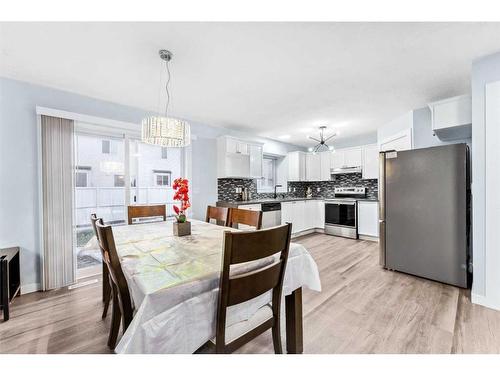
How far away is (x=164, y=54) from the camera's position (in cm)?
181

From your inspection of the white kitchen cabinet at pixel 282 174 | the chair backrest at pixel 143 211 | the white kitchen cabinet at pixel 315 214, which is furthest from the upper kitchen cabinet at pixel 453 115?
the chair backrest at pixel 143 211

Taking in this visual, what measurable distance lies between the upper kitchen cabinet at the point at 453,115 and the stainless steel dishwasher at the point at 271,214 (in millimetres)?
2680

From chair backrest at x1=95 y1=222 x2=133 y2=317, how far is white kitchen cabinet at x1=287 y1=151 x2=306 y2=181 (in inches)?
182

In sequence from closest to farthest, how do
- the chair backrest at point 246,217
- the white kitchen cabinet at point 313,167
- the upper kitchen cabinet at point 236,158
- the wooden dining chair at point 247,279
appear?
the wooden dining chair at point 247,279
the chair backrest at point 246,217
the upper kitchen cabinet at point 236,158
the white kitchen cabinet at point 313,167

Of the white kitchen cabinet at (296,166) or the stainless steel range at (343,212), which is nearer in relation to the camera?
the stainless steel range at (343,212)

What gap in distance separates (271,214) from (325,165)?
2084mm

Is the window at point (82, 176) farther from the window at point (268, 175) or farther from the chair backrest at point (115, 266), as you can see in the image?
the window at point (268, 175)

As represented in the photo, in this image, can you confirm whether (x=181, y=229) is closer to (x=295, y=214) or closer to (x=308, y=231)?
(x=295, y=214)

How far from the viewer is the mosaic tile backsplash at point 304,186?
14.1 feet

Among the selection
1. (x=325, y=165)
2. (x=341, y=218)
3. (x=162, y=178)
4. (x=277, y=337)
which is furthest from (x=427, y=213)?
(x=162, y=178)

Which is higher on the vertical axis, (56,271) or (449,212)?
(449,212)

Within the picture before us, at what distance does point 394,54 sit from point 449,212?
5.87 feet
